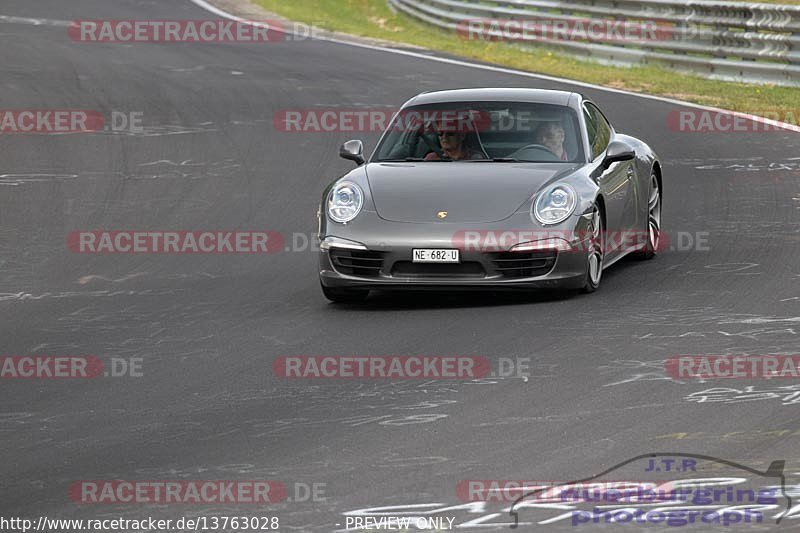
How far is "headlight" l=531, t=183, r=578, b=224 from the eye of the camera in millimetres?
9711

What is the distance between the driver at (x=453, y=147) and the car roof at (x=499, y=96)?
0.38 m

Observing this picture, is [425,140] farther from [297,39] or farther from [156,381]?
[297,39]

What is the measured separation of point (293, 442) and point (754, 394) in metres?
2.19

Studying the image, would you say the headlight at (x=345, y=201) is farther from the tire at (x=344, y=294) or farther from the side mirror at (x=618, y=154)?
the side mirror at (x=618, y=154)

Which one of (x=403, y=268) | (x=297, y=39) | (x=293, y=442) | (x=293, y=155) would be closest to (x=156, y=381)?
(x=293, y=442)

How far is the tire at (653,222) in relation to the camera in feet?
38.0

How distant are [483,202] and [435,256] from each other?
50cm

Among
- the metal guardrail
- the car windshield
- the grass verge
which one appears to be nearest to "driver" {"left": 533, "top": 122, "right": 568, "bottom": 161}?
the car windshield

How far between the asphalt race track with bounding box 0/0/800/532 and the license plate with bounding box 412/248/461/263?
0.33 meters

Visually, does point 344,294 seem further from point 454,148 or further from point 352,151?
point 454,148

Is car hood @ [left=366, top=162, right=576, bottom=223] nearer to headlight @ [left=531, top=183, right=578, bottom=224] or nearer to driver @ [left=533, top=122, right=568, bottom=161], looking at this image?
headlight @ [left=531, top=183, right=578, bottom=224]

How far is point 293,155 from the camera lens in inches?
639

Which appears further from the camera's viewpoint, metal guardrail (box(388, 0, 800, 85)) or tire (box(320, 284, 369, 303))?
metal guardrail (box(388, 0, 800, 85))

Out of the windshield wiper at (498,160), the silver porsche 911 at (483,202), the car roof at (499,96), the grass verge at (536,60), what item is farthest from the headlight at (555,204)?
the grass verge at (536,60)
